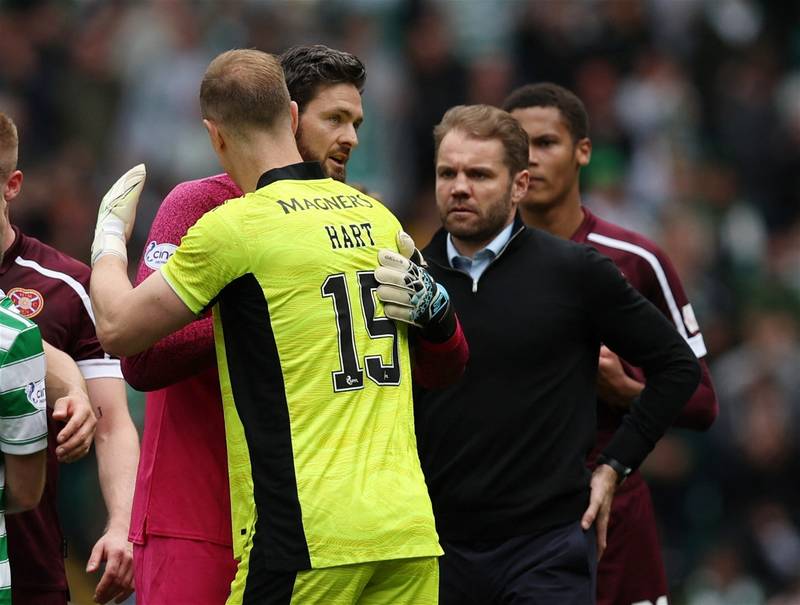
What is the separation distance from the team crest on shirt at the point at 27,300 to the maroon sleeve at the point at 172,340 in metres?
0.73

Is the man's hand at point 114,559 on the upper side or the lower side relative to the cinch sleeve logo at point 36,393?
lower

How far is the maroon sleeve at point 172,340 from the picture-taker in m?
4.42

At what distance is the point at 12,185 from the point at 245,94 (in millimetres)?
1206

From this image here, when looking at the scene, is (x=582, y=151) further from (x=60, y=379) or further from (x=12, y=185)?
(x=60, y=379)

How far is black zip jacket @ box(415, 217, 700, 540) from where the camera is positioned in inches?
211

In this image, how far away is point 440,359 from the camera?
466cm

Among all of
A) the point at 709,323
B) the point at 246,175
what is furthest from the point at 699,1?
the point at 246,175


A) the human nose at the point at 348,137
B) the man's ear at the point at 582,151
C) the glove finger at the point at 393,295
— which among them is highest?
the human nose at the point at 348,137

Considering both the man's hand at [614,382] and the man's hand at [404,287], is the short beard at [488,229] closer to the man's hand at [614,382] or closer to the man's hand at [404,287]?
the man's hand at [614,382]

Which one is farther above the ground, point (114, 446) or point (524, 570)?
point (114, 446)

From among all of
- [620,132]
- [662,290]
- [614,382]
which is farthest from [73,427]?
[620,132]

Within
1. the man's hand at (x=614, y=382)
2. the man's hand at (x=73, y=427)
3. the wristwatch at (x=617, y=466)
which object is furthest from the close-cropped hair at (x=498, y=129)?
the man's hand at (x=73, y=427)

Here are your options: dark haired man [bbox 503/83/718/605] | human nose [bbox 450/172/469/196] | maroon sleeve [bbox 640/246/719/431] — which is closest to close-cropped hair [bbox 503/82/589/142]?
dark haired man [bbox 503/83/718/605]

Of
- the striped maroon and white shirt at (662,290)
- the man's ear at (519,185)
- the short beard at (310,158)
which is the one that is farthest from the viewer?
the striped maroon and white shirt at (662,290)
